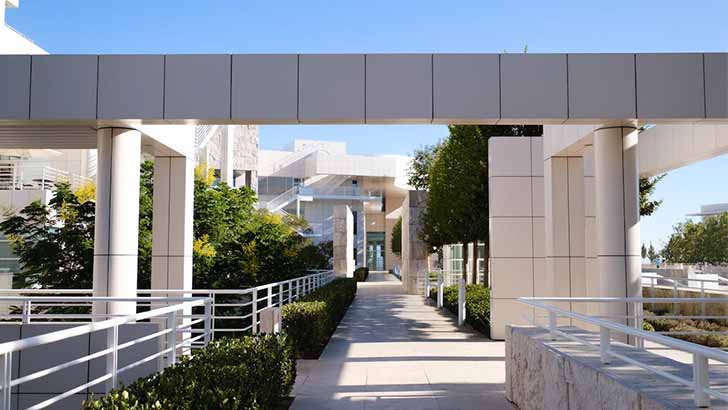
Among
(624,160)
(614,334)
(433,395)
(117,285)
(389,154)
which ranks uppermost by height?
(389,154)

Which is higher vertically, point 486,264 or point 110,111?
point 110,111

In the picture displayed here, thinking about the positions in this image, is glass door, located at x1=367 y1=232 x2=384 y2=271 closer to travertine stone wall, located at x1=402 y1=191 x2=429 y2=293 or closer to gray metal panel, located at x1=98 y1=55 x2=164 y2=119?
travertine stone wall, located at x1=402 y1=191 x2=429 y2=293

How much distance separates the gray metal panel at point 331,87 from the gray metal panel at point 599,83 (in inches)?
111

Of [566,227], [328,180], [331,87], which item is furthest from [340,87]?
[328,180]

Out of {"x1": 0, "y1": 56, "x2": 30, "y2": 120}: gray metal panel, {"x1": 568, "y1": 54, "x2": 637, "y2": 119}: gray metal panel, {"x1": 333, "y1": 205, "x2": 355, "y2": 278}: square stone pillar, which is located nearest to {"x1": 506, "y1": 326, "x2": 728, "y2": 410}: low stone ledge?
{"x1": 568, "y1": 54, "x2": 637, "y2": 119}: gray metal panel

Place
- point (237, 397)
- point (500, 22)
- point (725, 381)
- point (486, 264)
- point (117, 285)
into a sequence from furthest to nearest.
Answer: point (486, 264) < point (500, 22) < point (117, 285) < point (237, 397) < point (725, 381)

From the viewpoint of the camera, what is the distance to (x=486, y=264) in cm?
2334

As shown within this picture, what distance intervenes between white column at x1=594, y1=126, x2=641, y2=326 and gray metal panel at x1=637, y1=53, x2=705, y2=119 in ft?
2.72

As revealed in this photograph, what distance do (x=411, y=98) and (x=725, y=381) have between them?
5451mm

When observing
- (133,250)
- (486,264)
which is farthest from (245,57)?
(486,264)

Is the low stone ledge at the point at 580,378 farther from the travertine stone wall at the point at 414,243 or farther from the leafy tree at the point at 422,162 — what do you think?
the leafy tree at the point at 422,162

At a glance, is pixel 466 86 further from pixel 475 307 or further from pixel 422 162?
pixel 422 162

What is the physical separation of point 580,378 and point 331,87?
199 inches

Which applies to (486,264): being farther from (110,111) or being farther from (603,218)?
(110,111)
